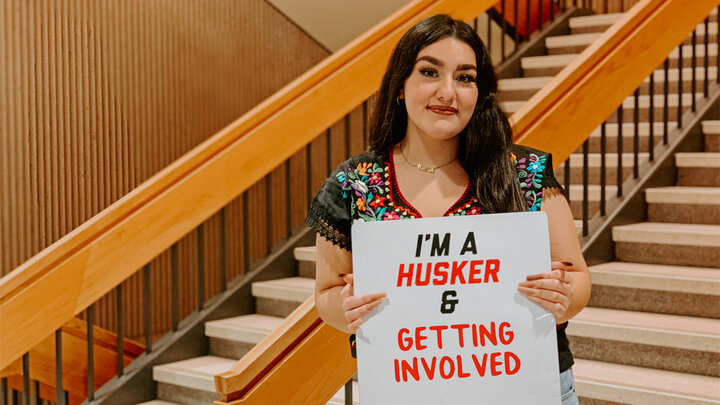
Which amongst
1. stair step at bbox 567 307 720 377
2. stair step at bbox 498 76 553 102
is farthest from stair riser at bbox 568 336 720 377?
stair step at bbox 498 76 553 102

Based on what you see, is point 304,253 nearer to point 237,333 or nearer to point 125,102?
point 237,333

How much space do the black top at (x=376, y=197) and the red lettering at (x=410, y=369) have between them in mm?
214

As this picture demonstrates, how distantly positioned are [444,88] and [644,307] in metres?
2.03

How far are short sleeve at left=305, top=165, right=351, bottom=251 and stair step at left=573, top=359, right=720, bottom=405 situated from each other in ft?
4.66

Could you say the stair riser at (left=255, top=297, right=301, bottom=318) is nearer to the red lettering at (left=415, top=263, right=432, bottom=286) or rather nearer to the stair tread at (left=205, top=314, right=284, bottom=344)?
Result: the stair tread at (left=205, top=314, right=284, bottom=344)

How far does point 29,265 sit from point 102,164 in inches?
63.0

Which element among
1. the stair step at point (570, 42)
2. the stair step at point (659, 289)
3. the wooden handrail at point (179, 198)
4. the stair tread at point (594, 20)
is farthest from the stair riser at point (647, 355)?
the stair tread at point (594, 20)

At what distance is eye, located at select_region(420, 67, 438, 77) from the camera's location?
1.33m

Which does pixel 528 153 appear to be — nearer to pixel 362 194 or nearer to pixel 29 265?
pixel 362 194

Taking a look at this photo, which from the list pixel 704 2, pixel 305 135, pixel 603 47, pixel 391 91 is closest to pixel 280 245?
pixel 305 135

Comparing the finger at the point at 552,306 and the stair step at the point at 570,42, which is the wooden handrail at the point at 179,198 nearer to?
the stair step at the point at 570,42

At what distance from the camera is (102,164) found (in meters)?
4.52

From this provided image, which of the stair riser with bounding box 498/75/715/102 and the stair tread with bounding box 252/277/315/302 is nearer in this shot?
the stair tread with bounding box 252/277/315/302

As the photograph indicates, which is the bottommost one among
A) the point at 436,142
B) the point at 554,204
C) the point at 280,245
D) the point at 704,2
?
the point at 280,245
